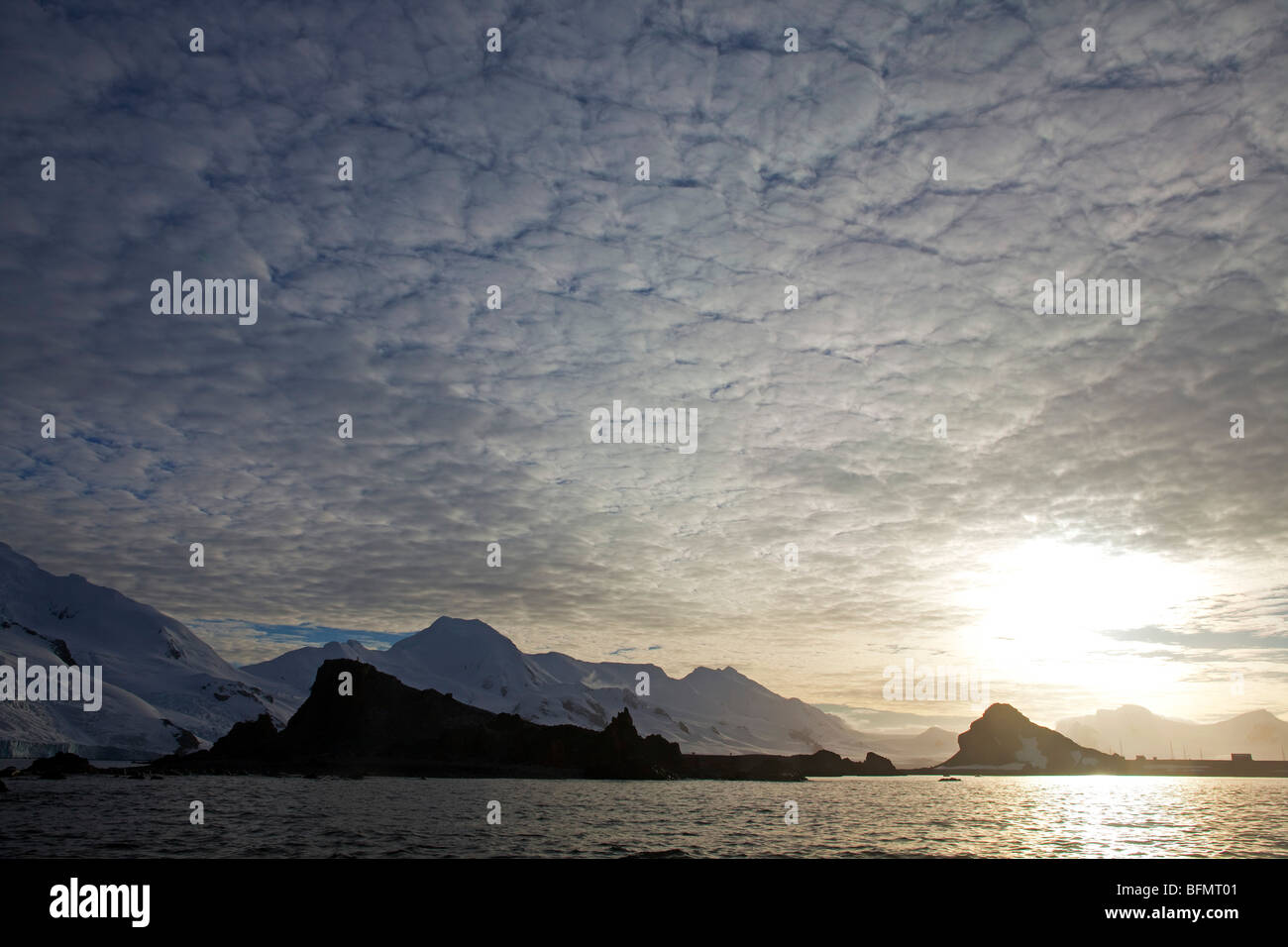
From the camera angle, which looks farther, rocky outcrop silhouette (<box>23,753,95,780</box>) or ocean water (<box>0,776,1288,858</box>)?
rocky outcrop silhouette (<box>23,753,95,780</box>)

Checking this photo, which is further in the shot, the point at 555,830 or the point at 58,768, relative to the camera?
the point at 58,768

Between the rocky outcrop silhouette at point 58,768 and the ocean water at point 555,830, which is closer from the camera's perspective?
the ocean water at point 555,830

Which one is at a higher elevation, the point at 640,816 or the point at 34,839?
the point at 34,839

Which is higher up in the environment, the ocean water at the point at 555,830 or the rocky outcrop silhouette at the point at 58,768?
A: the ocean water at the point at 555,830

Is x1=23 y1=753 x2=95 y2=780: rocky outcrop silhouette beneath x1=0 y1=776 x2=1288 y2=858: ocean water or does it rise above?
beneath

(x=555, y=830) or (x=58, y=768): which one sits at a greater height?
(x=555, y=830)
